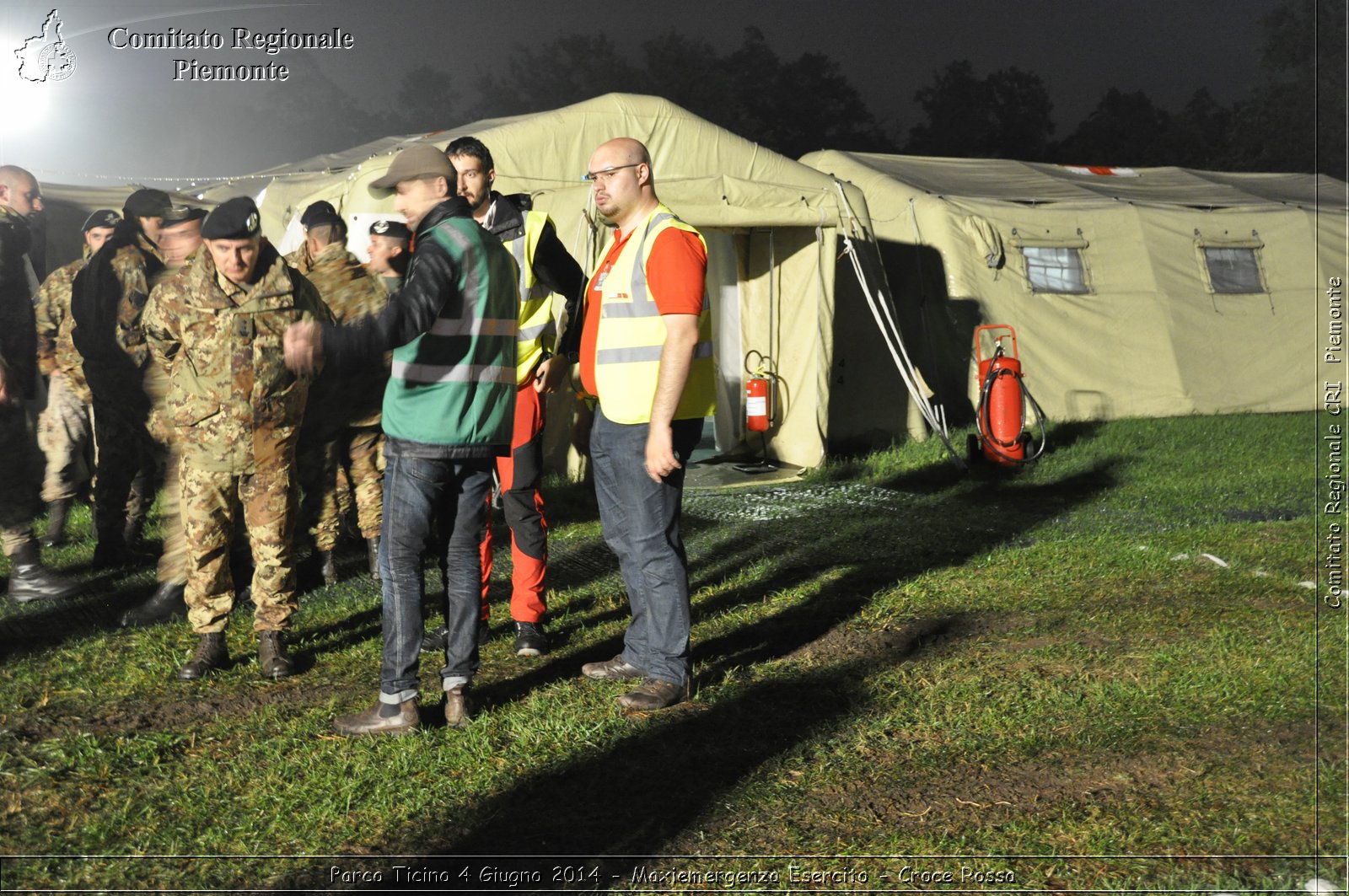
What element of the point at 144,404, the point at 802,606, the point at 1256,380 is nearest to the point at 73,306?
the point at 144,404

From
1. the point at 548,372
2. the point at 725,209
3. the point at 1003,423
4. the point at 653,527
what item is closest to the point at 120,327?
the point at 548,372

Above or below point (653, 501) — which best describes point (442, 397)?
above

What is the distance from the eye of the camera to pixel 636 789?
3264 mm

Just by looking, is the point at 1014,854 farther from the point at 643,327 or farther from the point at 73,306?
the point at 73,306

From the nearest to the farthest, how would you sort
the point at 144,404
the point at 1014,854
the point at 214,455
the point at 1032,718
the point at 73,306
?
the point at 1014,854
the point at 1032,718
the point at 214,455
the point at 73,306
the point at 144,404

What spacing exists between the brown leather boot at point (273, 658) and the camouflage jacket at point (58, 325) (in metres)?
1.38

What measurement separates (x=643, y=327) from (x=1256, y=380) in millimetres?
11754

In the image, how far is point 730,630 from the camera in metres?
4.93

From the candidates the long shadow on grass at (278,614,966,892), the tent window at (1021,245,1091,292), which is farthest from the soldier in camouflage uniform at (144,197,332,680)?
the tent window at (1021,245,1091,292)

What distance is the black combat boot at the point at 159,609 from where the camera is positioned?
16.3ft

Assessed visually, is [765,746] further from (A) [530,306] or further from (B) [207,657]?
(B) [207,657]

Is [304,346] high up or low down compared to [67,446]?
up

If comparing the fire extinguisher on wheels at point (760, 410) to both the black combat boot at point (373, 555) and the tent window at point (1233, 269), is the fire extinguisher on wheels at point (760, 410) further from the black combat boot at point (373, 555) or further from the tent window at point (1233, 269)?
the tent window at point (1233, 269)

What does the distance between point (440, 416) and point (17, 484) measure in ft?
8.44
